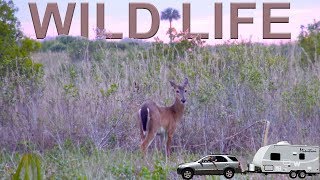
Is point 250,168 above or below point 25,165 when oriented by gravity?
below

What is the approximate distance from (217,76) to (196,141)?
5.81 ft

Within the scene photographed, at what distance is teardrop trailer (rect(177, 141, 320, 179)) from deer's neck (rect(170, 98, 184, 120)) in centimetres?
336

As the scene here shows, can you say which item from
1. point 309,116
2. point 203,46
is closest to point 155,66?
point 203,46

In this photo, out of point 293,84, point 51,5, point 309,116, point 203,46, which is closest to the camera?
point 51,5

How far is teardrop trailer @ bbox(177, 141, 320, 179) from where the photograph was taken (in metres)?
3.00

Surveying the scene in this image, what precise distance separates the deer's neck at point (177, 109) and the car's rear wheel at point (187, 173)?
10.5 feet

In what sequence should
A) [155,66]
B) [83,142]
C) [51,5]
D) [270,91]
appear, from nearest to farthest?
[51,5]
[83,142]
[270,91]
[155,66]

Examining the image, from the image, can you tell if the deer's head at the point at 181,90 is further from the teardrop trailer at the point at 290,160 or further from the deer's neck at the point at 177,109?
the teardrop trailer at the point at 290,160

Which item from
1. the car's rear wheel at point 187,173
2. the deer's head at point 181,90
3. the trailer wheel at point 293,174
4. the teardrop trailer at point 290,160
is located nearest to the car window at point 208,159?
the car's rear wheel at point 187,173

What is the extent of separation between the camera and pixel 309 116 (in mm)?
6809

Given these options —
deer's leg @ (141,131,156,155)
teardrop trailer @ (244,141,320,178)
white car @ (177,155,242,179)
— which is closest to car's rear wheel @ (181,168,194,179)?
white car @ (177,155,242,179)

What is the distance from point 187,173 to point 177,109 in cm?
334

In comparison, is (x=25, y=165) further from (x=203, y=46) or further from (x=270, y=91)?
(x=203, y=46)

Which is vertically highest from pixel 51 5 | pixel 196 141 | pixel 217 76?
pixel 51 5
